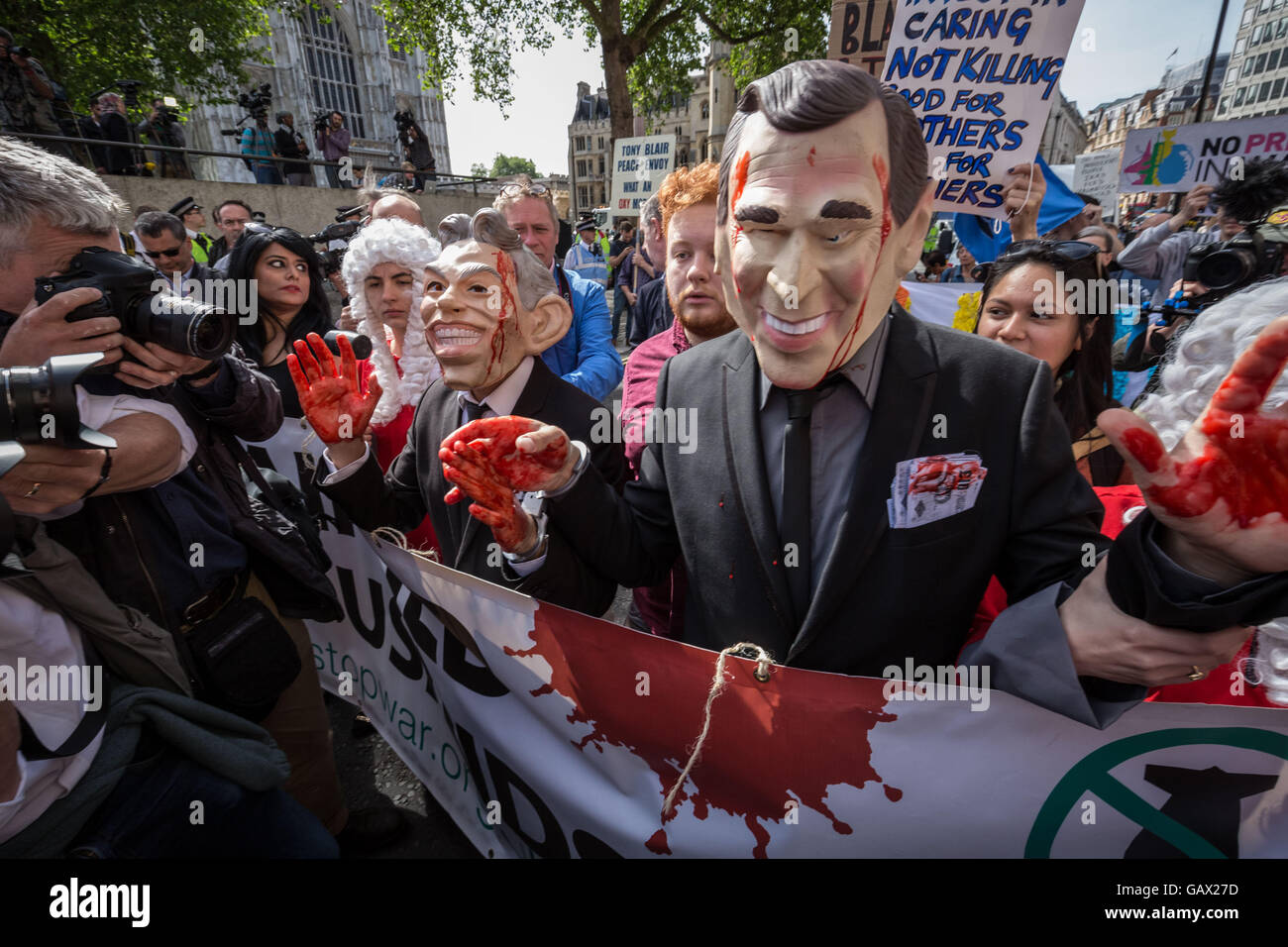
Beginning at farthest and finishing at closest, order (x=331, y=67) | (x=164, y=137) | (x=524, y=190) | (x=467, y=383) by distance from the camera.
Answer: (x=331, y=67) < (x=164, y=137) < (x=524, y=190) < (x=467, y=383)

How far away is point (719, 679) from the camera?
51.4 inches

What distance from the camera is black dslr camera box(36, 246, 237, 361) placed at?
1.46 metres

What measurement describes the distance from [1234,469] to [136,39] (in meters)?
23.3

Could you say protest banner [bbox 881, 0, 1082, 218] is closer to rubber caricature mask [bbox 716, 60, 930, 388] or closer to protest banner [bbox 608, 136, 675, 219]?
rubber caricature mask [bbox 716, 60, 930, 388]

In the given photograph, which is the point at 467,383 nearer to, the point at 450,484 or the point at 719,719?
the point at 450,484

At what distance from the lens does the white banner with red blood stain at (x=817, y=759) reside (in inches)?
44.9

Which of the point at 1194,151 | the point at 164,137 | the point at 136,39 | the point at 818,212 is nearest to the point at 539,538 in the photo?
the point at 818,212

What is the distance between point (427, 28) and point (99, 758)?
18.5 meters

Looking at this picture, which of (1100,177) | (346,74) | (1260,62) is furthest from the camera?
(1260,62)

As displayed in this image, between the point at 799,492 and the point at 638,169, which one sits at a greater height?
the point at 638,169

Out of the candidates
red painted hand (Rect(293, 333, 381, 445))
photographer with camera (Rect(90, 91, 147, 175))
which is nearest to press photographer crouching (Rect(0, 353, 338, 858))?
red painted hand (Rect(293, 333, 381, 445))

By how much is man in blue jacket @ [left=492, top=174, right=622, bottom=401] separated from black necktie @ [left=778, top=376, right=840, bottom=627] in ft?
7.66
